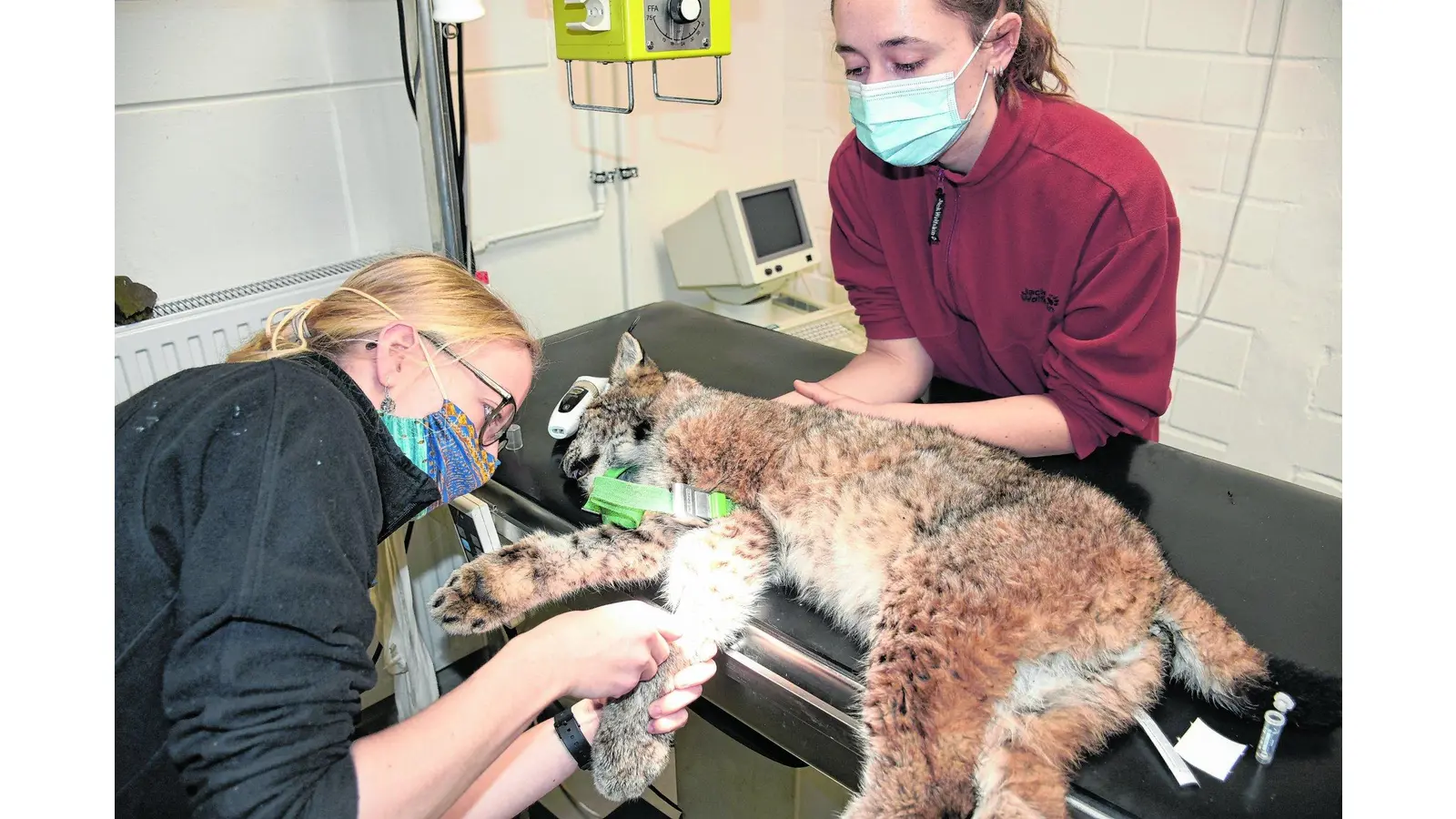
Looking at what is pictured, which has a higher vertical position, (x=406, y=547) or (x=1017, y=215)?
(x=1017, y=215)

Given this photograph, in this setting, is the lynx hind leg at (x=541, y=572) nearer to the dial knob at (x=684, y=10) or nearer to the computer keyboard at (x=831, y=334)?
the dial knob at (x=684, y=10)

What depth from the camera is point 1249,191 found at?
2512mm

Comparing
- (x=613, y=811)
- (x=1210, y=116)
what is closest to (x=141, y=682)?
(x=613, y=811)

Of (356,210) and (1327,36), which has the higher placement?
(1327,36)

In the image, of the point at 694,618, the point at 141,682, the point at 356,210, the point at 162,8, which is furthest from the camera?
the point at 356,210

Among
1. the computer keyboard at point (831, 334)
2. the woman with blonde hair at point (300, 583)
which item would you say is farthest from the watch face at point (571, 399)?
the computer keyboard at point (831, 334)

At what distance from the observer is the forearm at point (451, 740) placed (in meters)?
0.89

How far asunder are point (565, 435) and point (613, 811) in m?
1.05

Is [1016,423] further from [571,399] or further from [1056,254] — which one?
[571,399]

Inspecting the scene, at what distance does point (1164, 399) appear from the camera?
168cm

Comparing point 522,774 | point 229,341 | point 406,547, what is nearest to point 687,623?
point 522,774

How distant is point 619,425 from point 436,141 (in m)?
0.70

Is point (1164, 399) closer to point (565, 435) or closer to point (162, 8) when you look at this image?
point (565, 435)

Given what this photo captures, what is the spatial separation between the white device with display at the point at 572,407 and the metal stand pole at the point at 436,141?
1.29ft
